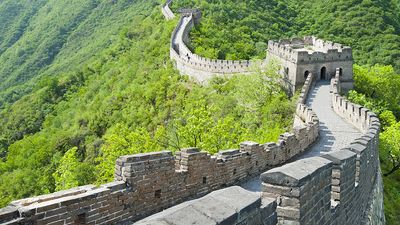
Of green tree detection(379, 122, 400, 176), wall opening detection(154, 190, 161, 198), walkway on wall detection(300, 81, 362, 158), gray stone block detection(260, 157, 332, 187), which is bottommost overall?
green tree detection(379, 122, 400, 176)

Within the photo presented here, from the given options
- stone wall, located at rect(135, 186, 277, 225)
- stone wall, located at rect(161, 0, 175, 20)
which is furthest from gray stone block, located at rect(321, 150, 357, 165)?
stone wall, located at rect(161, 0, 175, 20)

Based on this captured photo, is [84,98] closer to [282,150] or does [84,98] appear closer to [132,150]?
[132,150]

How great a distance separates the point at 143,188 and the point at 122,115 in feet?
98.0

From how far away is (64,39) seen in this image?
9400 cm

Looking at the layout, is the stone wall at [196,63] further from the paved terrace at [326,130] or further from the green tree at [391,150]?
the green tree at [391,150]

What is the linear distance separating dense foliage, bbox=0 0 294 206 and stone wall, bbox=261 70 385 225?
9294mm

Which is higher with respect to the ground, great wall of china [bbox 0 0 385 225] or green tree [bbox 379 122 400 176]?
great wall of china [bbox 0 0 385 225]

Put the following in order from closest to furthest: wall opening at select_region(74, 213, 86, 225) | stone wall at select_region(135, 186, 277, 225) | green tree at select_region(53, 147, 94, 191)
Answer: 1. stone wall at select_region(135, 186, 277, 225)
2. wall opening at select_region(74, 213, 86, 225)
3. green tree at select_region(53, 147, 94, 191)

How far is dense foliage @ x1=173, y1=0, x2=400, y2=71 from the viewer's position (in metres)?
47.0

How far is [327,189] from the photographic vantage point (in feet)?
20.1

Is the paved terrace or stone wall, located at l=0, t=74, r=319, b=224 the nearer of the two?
stone wall, located at l=0, t=74, r=319, b=224

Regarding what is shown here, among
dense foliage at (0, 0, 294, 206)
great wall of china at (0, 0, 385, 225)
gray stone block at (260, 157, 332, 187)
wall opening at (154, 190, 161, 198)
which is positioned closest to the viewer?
great wall of china at (0, 0, 385, 225)

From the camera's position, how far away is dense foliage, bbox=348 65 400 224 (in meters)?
16.7

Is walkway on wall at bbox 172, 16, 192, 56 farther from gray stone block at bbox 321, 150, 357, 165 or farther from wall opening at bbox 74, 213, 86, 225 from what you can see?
wall opening at bbox 74, 213, 86, 225
